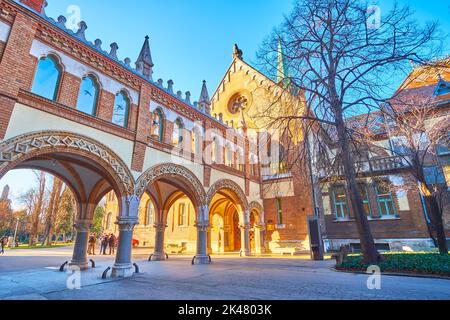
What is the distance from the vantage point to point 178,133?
45.1ft

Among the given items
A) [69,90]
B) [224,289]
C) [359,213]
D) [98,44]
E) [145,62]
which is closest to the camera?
[224,289]

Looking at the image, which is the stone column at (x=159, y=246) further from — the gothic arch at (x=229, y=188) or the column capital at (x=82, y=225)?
the column capital at (x=82, y=225)

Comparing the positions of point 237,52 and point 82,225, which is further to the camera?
point 237,52

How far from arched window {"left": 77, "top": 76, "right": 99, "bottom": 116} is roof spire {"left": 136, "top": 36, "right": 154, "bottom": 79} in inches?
102

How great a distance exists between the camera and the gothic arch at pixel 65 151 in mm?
7039

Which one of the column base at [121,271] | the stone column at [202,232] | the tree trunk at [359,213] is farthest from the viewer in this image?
the stone column at [202,232]

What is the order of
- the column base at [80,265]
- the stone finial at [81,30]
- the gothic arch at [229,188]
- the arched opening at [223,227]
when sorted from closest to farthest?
1. the stone finial at [81,30]
2. the column base at [80,265]
3. the gothic arch at [229,188]
4. the arched opening at [223,227]

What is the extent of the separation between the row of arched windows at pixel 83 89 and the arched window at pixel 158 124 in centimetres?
185

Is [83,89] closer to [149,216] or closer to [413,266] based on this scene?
[413,266]

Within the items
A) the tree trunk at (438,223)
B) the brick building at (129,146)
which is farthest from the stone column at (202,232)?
the tree trunk at (438,223)

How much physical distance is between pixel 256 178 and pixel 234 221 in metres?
5.17

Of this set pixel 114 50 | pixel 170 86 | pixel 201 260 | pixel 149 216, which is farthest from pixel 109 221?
pixel 114 50

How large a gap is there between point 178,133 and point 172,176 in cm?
262

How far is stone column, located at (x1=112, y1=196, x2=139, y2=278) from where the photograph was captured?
938cm
